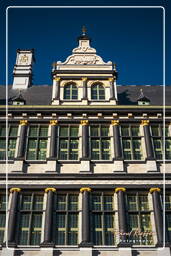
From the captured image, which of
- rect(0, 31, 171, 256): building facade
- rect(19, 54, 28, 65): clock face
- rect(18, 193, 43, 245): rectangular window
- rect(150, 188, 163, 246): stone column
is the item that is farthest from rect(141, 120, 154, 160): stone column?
rect(19, 54, 28, 65): clock face

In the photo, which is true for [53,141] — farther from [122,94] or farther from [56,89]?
[122,94]

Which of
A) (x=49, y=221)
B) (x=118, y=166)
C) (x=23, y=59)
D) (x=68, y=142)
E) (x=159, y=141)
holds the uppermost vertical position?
(x=23, y=59)

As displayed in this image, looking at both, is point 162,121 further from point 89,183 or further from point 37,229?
point 37,229

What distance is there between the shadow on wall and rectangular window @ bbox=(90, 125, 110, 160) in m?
3.44

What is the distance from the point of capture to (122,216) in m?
17.0

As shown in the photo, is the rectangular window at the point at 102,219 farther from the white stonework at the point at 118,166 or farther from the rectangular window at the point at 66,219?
the white stonework at the point at 118,166

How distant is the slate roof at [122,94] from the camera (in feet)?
78.6

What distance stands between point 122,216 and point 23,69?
1644 centimetres

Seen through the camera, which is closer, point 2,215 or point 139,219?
point 139,219

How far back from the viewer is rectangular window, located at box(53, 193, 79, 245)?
1658 centimetres

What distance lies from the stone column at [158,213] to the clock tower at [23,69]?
13.5 metres

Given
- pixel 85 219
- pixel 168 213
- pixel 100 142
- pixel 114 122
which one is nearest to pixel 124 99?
pixel 114 122

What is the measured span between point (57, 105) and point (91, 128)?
242cm

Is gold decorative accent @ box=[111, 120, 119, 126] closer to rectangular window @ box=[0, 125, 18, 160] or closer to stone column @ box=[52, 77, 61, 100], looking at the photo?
stone column @ box=[52, 77, 61, 100]
